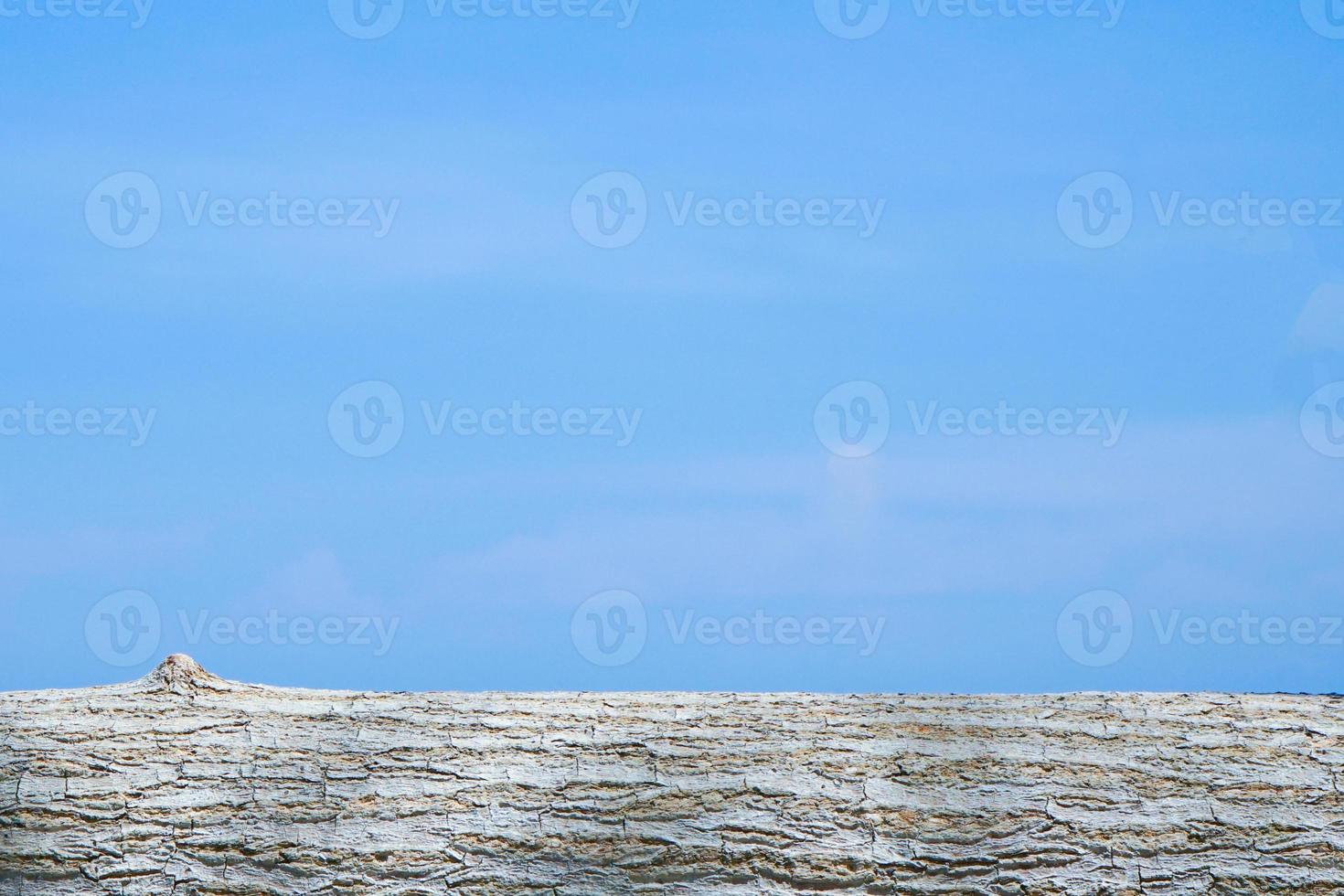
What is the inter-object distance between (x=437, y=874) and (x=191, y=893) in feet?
2.55

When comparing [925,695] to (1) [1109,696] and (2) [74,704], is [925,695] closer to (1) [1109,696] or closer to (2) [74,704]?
(1) [1109,696]

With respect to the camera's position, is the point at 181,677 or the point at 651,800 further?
the point at 181,677

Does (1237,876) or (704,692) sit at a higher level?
(704,692)

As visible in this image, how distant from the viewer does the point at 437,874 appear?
361 centimetres

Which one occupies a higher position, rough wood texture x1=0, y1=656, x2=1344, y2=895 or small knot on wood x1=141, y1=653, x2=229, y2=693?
small knot on wood x1=141, y1=653, x2=229, y2=693

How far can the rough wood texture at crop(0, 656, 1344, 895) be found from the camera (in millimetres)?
3605

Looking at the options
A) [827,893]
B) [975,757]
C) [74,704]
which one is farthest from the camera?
[74,704]

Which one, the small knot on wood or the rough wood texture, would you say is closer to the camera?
the rough wood texture

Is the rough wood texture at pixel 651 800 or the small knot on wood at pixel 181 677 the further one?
the small knot on wood at pixel 181 677

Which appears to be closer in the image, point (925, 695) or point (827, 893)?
point (827, 893)

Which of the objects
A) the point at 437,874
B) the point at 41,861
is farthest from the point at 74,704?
the point at 437,874

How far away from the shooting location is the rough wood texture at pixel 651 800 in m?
3.61

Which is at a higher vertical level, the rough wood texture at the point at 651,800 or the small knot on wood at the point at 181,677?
the small knot on wood at the point at 181,677

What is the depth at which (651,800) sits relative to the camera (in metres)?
3.73
